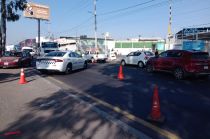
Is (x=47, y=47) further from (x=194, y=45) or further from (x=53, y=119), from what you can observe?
(x=53, y=119)

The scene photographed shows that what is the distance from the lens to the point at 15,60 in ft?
73.6

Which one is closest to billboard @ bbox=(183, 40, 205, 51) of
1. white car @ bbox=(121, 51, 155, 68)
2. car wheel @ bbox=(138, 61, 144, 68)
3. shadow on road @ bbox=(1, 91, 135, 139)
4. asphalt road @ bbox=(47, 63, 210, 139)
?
white car @ bbox=(121, 51, 155, 68)

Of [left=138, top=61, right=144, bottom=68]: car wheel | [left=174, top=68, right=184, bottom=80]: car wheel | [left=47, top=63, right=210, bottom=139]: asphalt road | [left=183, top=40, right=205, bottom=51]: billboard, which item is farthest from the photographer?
[left=183, top=40, right=205, bottom=51]: billboard

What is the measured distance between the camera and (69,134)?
5422mm

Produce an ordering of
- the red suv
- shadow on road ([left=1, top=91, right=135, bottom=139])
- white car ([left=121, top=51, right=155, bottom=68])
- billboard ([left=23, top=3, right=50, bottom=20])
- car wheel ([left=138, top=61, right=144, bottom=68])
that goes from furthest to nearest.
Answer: billboard ([left=23, top=3, right=50, bottom=20])
car wheel ([left=138, top=61, right=144, bottom=68])
white car ([left=121, top=51, right=155, bottom=68])
the red suv
shadow on road ([left=1, top=91, right=135, bottom=139])

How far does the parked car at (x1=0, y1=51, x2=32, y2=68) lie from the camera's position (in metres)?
22.0

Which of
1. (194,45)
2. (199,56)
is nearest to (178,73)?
(199,56)

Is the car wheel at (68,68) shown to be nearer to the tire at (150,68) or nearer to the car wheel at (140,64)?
the tire at (150,68)

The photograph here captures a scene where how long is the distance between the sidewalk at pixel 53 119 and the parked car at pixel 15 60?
13.2m

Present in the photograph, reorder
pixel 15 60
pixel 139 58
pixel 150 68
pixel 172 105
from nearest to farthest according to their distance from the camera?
pixel 172 105 → pixel 150 68 → pixel 15 60 → pixel 139 58

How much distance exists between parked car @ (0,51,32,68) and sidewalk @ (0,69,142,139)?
1315cm

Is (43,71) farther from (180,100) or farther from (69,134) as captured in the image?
(69,134)

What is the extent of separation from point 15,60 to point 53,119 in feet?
56.4

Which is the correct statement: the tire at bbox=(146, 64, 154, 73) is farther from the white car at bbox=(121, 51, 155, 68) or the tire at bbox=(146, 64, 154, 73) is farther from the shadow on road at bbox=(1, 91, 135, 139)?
the shadow on road at bbox=(1, 91, 135, 139)
